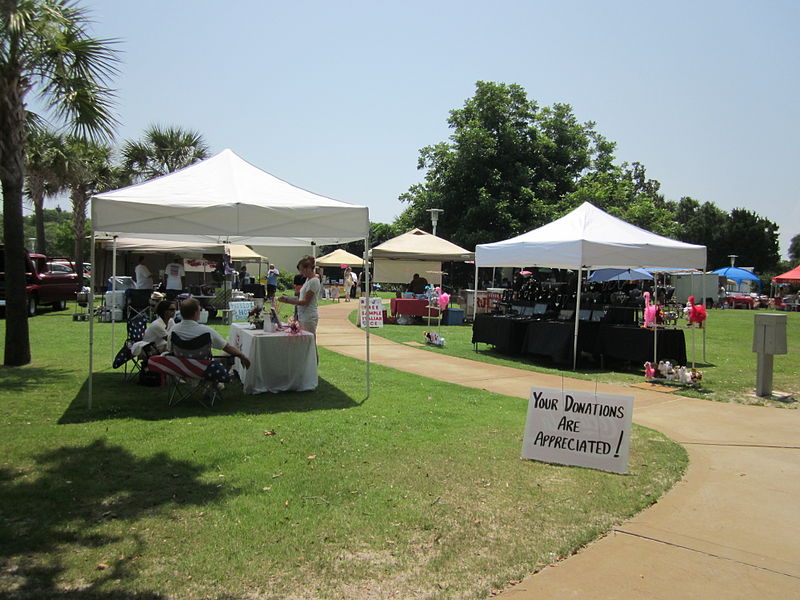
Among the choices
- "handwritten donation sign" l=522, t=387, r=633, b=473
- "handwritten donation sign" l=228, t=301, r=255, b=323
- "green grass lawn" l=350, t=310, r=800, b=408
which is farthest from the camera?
"handwritten donation sign" l=228, t=301, r=255, b=323

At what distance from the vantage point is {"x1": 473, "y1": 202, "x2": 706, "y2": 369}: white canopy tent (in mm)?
10898

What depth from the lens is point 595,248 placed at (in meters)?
10.8

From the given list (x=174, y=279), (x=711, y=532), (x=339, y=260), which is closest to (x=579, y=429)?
(x=711, y=532)

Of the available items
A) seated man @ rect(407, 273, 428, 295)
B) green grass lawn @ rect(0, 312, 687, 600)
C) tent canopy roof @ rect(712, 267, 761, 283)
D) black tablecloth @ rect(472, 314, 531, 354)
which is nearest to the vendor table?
seated man @ rect(407, 273, 428, 295)

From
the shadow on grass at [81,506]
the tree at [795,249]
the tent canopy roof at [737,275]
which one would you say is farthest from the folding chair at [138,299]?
the tree at [795,249]

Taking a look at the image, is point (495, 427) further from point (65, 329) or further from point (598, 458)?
point (65, 329)

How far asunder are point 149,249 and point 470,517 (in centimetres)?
1444

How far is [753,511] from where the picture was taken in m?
4.37

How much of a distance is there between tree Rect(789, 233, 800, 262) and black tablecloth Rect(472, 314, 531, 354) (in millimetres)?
86260

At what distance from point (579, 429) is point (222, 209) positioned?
4.76 meters

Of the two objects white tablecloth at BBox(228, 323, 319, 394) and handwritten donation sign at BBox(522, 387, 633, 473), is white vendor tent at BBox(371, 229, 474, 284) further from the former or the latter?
handwritten donation sign at BBox(522, 387, 633, 473)

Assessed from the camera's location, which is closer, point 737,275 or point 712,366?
point 712,366

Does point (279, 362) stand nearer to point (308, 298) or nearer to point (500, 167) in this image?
point (308, 298)

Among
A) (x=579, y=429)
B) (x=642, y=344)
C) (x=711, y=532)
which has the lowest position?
(x=711, y=532)
